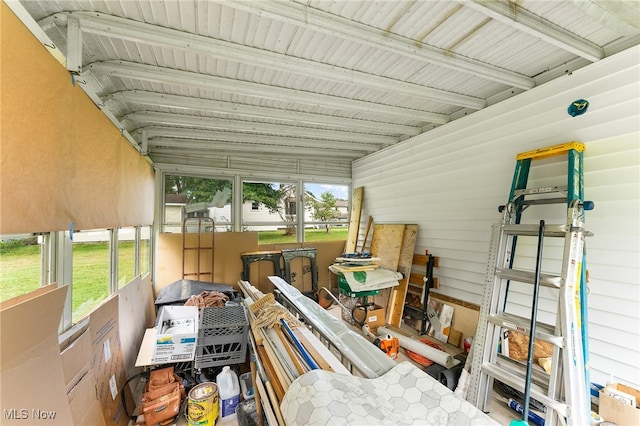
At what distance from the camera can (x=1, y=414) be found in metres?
0.94

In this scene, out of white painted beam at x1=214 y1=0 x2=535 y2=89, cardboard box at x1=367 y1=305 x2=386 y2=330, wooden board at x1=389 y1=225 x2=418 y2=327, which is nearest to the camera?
white painted beam at x1=214 y1=0 x2=535 y2=89

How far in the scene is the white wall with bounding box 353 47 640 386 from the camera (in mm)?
2053

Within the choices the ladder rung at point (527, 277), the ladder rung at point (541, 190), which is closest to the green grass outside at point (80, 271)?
the ladder rung at point (527, 277)

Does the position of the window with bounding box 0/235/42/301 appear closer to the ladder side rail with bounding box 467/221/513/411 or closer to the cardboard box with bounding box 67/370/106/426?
the cardboard box with bounding box 67/370/106/426

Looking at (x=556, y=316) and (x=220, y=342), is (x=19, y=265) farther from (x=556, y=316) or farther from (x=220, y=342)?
(x=556, y=316)

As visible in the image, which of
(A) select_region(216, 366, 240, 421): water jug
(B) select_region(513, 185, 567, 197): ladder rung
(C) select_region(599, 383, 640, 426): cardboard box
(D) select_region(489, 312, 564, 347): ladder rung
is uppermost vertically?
(B) select_region(513, 185, 567, 197): ladder rung

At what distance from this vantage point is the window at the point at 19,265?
121cm

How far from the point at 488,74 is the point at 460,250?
2182 mm

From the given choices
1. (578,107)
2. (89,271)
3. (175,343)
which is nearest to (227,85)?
(89,271)

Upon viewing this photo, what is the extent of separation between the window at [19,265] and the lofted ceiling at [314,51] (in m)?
1.04

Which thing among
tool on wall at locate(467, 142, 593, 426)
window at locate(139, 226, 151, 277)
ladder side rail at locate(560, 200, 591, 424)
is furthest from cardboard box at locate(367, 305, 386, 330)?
window at locate(139, 226, 151, 277)

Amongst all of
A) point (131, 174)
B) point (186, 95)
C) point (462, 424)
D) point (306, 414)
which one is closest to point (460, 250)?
point (462, 424)

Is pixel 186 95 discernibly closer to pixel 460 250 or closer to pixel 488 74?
pixel 488 74

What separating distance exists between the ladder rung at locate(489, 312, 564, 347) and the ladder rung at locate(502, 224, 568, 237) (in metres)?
0.73
